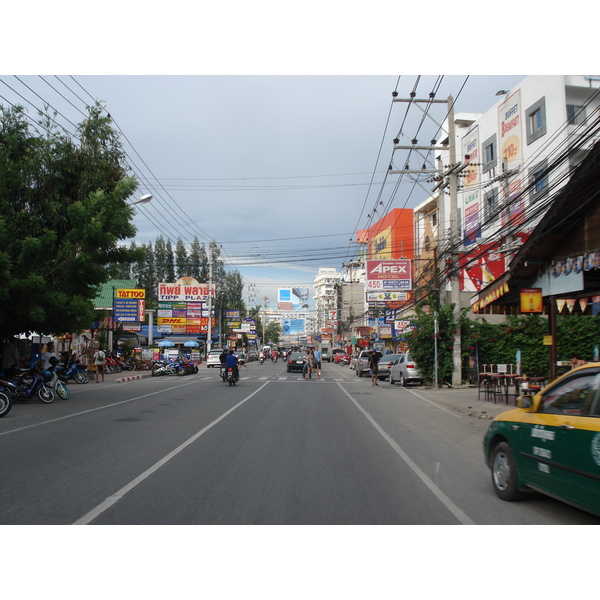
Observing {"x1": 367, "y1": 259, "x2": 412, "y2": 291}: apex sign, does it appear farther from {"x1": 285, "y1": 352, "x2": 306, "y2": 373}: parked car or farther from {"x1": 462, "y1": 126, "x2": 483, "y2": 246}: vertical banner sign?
{"x1": 285, "y1": 352, "x2": 306, "y2": 373}: parked car

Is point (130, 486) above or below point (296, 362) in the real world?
below

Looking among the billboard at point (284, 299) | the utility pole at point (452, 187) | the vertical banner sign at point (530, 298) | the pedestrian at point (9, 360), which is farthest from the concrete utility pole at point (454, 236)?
the billboard at point (284, 299)

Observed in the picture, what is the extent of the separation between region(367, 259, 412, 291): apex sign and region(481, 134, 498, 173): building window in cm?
1015

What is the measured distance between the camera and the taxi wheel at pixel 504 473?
612 centimetres

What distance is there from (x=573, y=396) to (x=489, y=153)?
34.7 meters

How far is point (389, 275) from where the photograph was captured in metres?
31.2

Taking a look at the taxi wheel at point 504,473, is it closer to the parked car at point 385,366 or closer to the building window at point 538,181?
the building window at point 538,181

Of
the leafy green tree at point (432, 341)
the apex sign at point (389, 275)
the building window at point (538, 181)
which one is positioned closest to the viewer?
the building window at point (538, 181)

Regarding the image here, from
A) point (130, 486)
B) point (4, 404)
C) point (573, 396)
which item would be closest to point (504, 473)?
point (573, 396)

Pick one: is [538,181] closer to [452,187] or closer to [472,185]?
[452,187]

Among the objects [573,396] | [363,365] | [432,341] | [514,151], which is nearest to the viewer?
[573,396]

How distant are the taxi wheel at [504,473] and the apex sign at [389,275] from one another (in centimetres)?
2451

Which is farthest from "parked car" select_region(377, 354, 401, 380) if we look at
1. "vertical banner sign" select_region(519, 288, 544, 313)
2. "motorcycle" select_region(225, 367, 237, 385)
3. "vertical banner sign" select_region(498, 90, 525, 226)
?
"vertical banner sign" select_region(519, 288, 544, 313)

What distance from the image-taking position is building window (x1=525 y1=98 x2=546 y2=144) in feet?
97.2
